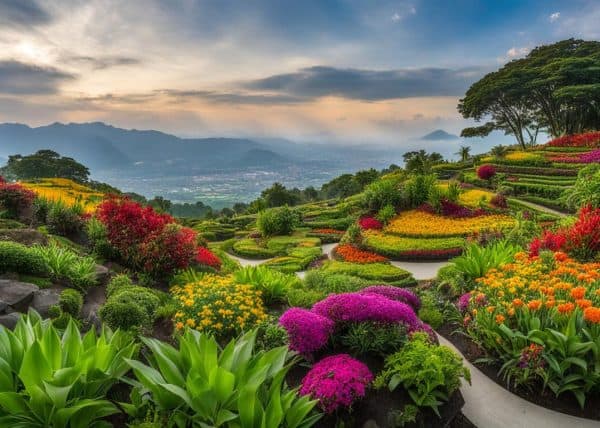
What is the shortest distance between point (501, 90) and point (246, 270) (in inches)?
1549

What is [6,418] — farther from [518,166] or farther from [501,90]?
[501,90]

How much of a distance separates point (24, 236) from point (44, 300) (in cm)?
400

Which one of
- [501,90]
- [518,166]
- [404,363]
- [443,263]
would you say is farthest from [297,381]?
[501,90]

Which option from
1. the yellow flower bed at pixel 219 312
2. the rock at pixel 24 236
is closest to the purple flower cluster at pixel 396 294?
the yellow flower bed at pixel 219 312

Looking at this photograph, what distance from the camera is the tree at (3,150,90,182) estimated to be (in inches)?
2320

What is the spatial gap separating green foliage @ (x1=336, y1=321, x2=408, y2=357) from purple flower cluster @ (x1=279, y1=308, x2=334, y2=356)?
360 mm

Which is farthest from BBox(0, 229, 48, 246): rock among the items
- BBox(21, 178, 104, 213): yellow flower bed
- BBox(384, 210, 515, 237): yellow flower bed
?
BBox(384, 210, 515, 237): yellow flower bed

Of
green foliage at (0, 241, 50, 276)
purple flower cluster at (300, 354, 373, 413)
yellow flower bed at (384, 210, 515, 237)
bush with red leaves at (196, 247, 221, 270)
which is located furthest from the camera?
yellow flower bed at (384, 210, 515, 237)

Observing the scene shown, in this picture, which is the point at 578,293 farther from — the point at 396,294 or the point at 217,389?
the point at 217,389

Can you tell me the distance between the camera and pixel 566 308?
17.2 feet

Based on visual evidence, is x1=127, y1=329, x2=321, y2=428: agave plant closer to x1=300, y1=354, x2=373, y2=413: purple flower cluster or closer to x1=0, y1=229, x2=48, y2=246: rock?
x1=300, y1=354, x2=373, y2=413: purple flower cluster

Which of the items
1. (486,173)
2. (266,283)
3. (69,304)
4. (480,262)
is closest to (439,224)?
(480,262)

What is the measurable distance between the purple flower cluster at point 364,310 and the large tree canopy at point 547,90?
115ft

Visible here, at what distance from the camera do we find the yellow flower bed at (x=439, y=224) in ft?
55.7
